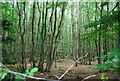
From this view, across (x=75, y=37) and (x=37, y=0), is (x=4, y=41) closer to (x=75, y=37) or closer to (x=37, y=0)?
(x=37, y=0)

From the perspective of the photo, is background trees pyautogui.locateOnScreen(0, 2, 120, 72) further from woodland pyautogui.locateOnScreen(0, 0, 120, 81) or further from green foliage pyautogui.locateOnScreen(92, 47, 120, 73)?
green foliage pyautogui.locateOnScreen(92, 47, 120, 73)

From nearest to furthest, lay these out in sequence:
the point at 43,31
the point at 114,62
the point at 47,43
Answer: the point at 114,62 → the point at 47,43 → the point at 43,31

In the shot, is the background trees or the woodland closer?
the woodland

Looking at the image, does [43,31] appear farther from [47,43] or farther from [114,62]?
[114,62]

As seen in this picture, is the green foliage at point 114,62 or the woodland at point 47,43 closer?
the green foliage at point 114,62

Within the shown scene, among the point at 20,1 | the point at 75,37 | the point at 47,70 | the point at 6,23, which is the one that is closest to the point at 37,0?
the point at 20,1

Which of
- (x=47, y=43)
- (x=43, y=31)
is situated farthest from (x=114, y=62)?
(x=43, y=31)

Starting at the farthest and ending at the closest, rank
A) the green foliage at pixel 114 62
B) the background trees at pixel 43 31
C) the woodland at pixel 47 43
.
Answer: the background trees at pixel 43 31 < the woodland at pixel 47 43 < the green foliage at pixel 114 62

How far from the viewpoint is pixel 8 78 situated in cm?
229

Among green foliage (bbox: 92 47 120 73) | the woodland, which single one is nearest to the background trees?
the woodland

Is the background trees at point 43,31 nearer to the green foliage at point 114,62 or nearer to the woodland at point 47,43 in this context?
the woodland at point 47,43

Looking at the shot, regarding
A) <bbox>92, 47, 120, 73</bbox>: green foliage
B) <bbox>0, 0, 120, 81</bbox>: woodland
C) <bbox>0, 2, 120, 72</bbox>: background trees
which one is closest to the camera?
<bbox>92, 47, 120, 73</bbox>: green foliage

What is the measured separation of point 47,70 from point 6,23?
140 inches

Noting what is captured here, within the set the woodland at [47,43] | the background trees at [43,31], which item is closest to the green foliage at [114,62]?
the woodland at [47,43]
